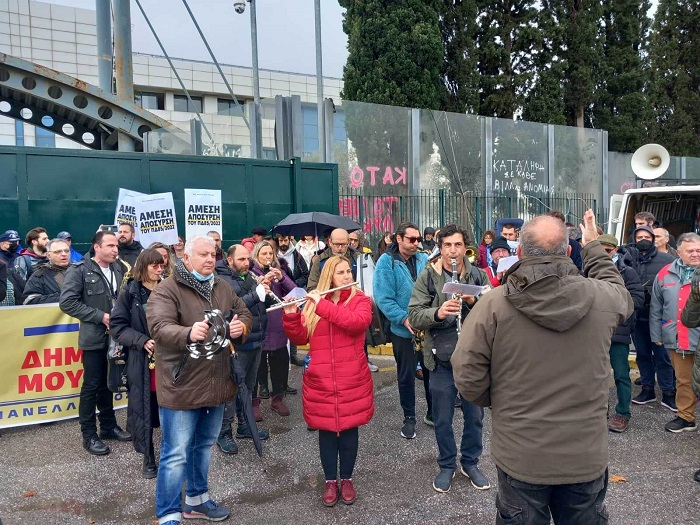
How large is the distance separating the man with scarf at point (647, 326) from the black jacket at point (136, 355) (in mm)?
4628

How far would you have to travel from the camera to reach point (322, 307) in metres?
3.98

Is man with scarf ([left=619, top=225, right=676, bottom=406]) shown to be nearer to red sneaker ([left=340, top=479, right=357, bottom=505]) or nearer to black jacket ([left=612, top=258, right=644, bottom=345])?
black jacket ([left=612, top=258, right=644, bottom=345])

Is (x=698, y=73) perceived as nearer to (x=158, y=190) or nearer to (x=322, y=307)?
(x=158, y=190)

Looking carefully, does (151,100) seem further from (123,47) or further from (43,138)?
(123,47)

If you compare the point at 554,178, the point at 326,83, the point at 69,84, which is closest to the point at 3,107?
the point at 69,84

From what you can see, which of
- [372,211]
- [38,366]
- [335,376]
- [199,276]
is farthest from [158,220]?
[372,211]

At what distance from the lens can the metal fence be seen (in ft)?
44.3

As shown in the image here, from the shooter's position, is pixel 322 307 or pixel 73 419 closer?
A: pixel 322 307

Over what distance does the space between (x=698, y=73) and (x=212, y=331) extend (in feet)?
90.3

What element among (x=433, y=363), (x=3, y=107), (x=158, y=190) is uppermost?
(x=3, y=107)

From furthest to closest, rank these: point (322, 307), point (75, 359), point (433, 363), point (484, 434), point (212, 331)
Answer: point (75, 359) < point (484, 434) < point (433, 363) < point (322, 307) < point (212, 331)

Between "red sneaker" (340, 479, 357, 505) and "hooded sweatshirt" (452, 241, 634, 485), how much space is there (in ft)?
5.77

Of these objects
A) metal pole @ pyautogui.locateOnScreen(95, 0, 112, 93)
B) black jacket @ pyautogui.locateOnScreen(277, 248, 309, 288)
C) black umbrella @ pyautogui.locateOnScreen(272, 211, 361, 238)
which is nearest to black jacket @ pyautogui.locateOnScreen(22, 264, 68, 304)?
black umbrella @ pyautogui.locateOnScreen(272, 211, 361, 238)

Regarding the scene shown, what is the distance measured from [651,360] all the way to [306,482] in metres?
3.86
